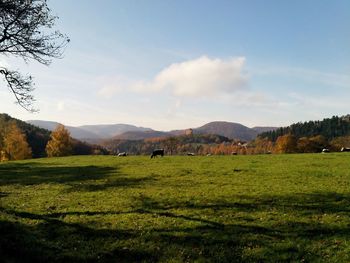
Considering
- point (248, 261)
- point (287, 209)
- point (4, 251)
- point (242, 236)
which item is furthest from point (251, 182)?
point (4, 251)

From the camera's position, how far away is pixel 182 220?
746 inches

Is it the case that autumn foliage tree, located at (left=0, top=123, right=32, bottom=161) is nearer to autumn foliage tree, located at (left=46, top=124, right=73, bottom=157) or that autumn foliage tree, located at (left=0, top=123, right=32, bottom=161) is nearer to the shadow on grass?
autumn foliage tree, located at (left=46, top=124, right=73, bottom=157)

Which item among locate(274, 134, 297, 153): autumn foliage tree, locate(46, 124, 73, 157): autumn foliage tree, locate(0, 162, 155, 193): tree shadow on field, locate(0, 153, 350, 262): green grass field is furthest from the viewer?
locate(274, 134, 297, 153): autumn foliage tree

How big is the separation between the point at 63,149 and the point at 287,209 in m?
92.5

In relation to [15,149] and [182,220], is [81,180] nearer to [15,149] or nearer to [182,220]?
[182,220]

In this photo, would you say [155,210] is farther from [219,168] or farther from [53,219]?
[219,168]

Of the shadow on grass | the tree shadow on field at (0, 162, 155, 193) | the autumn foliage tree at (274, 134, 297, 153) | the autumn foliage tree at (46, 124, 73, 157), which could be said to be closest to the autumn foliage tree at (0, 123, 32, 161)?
the autumn foliage tree at (46, 124, 73, 157)

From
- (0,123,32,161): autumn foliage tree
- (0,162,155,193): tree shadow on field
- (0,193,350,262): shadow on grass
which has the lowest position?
(0,193,350,262): shadow on grass

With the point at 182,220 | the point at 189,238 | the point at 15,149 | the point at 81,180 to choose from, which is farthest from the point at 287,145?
the point at 189,238

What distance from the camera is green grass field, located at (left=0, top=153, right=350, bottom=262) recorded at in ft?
48.3

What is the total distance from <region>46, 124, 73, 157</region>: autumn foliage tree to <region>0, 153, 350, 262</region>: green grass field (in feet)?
239

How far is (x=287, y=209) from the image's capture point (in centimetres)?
2034

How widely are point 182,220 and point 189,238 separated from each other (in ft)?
8.97

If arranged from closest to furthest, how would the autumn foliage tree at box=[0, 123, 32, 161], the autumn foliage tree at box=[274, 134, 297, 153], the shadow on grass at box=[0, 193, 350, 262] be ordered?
the shadow on grass at box=[0, 193, 350, 262]
the autumn foliage tree at box=[0, 123, 32, 161]
the autumn foliage tree at box=[274, 134, 297, 153]
